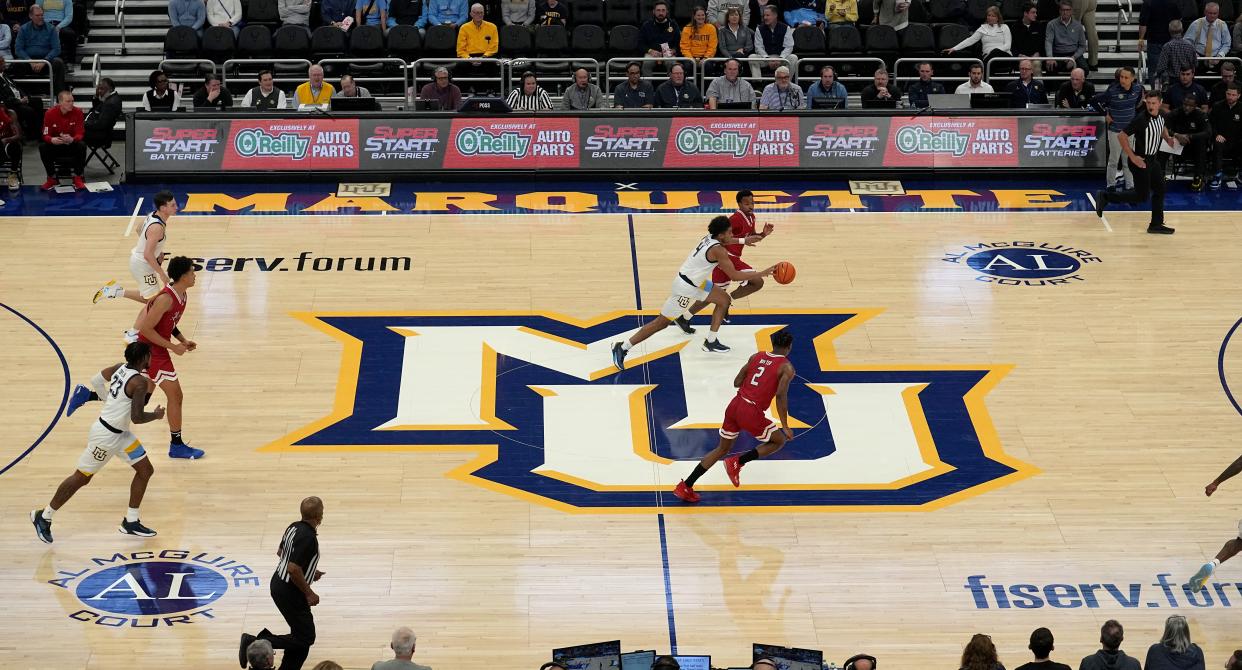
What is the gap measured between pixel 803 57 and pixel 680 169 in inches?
161

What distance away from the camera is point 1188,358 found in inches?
708

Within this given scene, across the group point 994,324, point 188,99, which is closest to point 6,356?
point 188,99

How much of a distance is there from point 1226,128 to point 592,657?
16324mm

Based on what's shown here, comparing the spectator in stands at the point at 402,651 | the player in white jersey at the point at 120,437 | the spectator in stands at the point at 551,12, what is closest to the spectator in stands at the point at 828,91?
the spectator in stands at the point at 551,12

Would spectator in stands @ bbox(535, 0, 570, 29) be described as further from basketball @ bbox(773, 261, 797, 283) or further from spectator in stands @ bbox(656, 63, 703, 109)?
basketball @ bbox(773, 261, 797, 283)

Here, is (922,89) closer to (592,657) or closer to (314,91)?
(314,91)

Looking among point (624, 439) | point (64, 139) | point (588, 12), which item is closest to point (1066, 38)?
point (588, 12)

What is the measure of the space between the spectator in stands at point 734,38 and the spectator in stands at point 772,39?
0.26 m

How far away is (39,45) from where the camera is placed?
1019 inches

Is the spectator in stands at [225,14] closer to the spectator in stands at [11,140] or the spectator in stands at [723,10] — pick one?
the spectator in stands at [11,140]

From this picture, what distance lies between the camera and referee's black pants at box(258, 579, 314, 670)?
1219cm

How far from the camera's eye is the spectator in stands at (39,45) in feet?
84.4

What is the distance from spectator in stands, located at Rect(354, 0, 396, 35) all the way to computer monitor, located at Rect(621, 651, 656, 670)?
58.0ft

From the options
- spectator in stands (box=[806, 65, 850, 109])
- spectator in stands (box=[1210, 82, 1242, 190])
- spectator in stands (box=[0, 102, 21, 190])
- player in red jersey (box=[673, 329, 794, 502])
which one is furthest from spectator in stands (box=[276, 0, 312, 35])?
player in red jersey (box=[673, 329, 794, 502])
